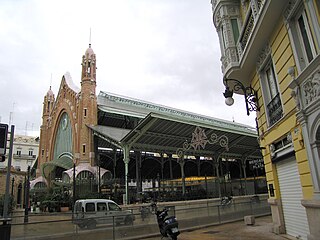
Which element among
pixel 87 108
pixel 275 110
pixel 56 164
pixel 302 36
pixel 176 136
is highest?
pixel 87 108

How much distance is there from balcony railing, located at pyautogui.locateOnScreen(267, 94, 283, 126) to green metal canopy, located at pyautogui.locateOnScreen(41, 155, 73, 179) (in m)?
32.9

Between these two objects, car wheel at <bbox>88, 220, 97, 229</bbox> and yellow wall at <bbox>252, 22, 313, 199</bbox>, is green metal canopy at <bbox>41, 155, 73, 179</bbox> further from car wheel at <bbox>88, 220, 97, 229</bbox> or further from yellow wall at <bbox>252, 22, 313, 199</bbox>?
yellow wall at <bbox>252, 22, 313, 199</bbox>

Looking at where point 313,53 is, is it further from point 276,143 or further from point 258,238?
point 258,238

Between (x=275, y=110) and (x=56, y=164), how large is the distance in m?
33.8

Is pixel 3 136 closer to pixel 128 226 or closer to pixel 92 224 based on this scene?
pixel 92 224

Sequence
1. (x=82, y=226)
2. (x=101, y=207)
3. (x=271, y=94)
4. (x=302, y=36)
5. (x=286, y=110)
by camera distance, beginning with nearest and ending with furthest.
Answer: (x=302, y=36) < (x=286, y=110) < (x=271, y=94) < (x=82, y=226) < (x=101, y=207)

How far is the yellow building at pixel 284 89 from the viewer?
6.96 metres

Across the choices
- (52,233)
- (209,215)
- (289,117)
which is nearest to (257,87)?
(289,117)

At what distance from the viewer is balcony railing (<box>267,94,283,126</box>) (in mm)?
9337

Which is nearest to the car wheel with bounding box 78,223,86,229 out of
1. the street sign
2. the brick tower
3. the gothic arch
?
the street sign

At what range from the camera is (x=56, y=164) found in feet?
123

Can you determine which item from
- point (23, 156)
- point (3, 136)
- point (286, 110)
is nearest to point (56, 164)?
point (3, 136)

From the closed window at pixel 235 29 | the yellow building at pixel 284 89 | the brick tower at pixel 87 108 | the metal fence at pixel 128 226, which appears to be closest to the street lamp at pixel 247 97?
the yellow building at pixel 284 89

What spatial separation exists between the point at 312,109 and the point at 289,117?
1.51 meters
